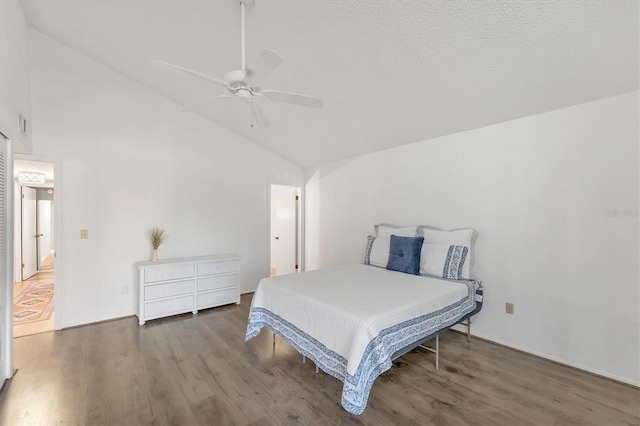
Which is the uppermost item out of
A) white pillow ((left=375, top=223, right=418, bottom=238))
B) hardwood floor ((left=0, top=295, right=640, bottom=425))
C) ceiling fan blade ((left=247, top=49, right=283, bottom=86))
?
ceiling fan blade ((left=247, top=49, right=283, bottom=86))

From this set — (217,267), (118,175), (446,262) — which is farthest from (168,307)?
(446,262)

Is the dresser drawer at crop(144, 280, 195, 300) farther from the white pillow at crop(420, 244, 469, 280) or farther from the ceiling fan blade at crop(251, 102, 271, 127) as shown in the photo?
the white pillow at crop(420, 244, 469, 280)

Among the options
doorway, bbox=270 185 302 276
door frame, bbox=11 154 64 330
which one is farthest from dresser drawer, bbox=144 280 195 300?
doorway, bbox=270 185 302 276

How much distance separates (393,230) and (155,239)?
3.20m

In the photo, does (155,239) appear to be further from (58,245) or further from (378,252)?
(378,252)

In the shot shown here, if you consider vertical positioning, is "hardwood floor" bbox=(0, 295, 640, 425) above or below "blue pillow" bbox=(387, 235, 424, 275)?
below

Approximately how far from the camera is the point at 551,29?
184cm

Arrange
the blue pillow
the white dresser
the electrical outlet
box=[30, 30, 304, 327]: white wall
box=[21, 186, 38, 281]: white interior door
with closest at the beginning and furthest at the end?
the electrical outlet, the blue pillow, box=[30, 30, 304, 327]: white wall, the white dresser, box=[21, 186, 38, 281]: white interior door

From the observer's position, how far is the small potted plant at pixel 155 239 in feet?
12.4

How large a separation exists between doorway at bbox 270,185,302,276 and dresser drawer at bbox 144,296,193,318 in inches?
84.4

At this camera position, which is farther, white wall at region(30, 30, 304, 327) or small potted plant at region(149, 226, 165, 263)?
small potted plant at region(149, 226, 165, 263)

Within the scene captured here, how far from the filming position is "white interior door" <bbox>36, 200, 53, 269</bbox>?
6.58 meters

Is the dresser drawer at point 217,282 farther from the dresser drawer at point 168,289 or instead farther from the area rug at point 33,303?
the area rug at point 33,303

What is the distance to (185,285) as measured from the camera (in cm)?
380
